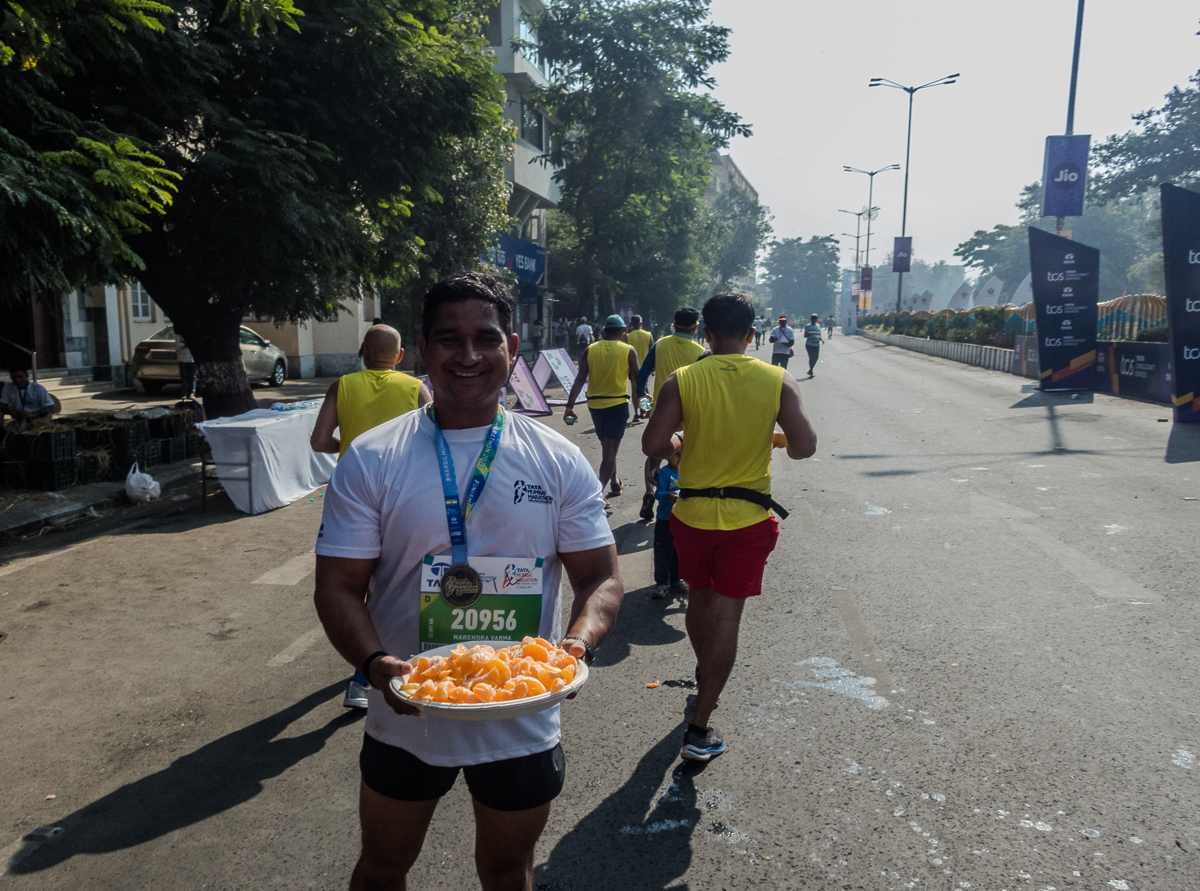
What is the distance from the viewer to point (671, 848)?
9.89 feet

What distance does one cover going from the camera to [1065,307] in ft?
62.3

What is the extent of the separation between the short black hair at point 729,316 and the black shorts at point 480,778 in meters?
2.25

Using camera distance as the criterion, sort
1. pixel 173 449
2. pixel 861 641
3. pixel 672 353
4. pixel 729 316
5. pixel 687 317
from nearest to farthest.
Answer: pixel 729 316 → pixel 861 641 → pixel 687 317 → pixel 672 353 → pixel 173 449

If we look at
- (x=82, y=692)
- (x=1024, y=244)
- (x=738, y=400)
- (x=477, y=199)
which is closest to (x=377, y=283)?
(x=477, y=199)

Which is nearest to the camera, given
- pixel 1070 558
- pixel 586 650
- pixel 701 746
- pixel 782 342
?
pixel 586 650

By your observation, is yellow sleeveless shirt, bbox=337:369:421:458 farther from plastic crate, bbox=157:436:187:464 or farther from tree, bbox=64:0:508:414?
plastic crate, bbox=157:436:187:464

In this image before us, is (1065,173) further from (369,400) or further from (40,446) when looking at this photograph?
(40,446)

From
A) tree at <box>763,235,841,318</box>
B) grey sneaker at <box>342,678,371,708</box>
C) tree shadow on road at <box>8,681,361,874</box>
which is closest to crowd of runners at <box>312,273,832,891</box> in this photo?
tree shadow on road at <box>8,681,361,874</box>

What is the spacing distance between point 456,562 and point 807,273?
Answer: 518 feet

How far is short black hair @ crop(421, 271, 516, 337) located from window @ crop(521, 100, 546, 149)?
110 ft

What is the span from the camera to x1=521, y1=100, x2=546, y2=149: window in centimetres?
3476

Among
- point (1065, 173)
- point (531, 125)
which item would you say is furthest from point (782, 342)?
point (531, 125)

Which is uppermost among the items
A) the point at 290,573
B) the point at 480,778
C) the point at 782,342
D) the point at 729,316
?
the point at 729,316

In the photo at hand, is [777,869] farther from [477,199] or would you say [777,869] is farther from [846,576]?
[477,199]
